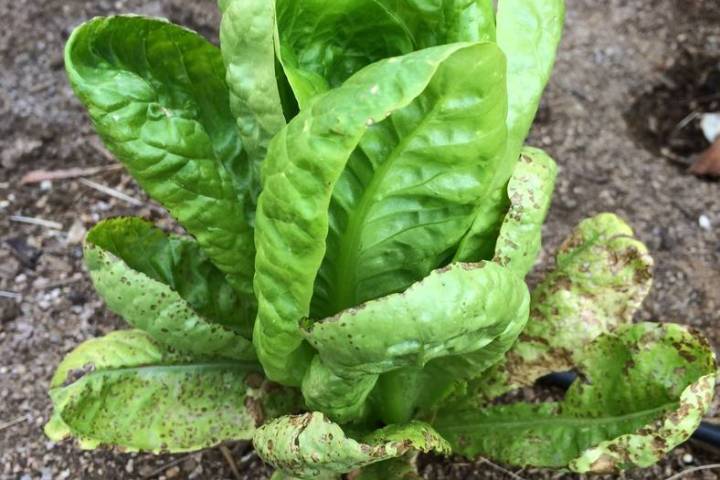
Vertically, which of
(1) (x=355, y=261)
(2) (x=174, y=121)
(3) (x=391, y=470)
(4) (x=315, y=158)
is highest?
(4) (x=315, y=158)

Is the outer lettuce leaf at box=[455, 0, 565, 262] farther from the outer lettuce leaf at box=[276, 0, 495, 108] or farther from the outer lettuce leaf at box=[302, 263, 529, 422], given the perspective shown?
the outer lettuce leaf at box=[302, 263, 529, 422]

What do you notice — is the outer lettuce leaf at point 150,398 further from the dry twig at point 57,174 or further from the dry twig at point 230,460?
the dry twig at point 57,174

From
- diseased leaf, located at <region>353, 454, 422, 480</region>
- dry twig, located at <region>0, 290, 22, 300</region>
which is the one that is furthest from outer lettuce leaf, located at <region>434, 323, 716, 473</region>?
dry twig, located at <region>0, 290, 22, 300</region>

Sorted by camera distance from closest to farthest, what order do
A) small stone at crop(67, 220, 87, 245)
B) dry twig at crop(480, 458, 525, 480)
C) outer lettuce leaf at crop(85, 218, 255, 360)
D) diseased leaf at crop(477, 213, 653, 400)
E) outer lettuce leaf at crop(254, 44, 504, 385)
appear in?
outer lettuce leaf at crop(254, 44, 504, 385) → outer lettuce leaf at crop(85, 218, 255, 360) → diseased leaf at crop(477, 213, 653, 400) → dry twig at crop(480, 458, 525, 480) → small stone at crop(67, 220, 87, 245)

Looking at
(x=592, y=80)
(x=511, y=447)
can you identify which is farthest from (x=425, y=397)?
(x=592, y=80)

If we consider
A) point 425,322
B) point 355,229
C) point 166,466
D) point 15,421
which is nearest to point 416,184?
point 355,229

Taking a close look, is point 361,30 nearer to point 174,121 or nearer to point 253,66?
point 253,66
